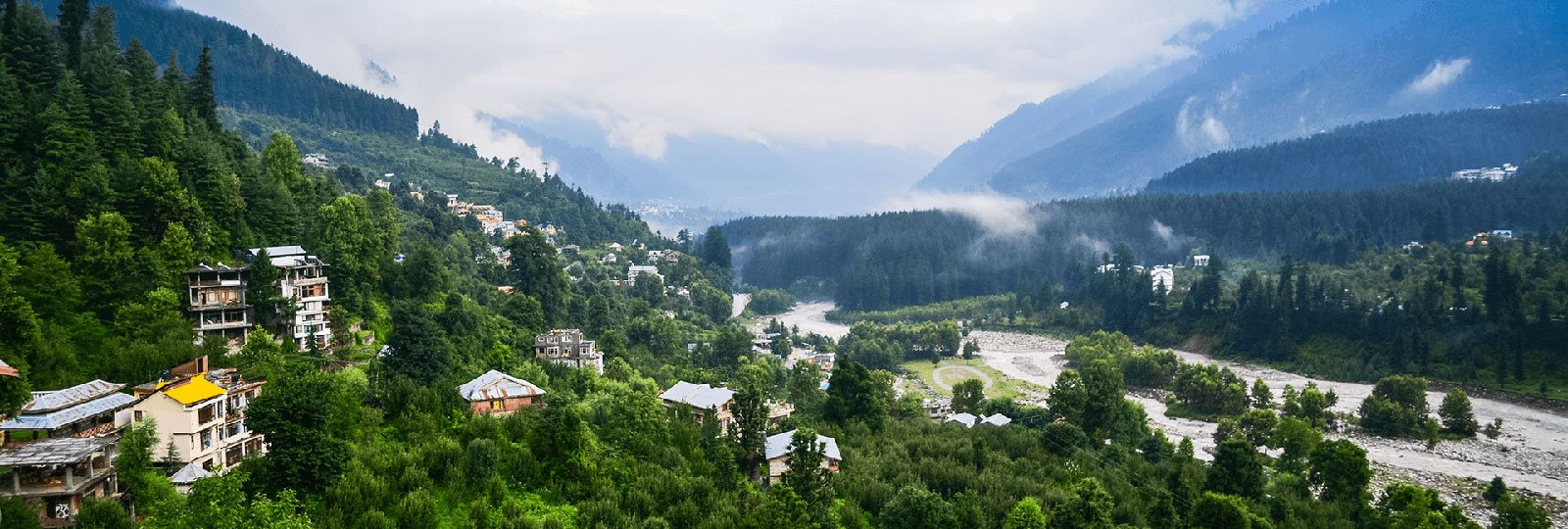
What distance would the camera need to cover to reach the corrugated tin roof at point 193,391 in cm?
2705

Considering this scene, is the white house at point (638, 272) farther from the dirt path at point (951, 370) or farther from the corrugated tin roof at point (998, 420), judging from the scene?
the corrugated tin roof at point (998, 420)

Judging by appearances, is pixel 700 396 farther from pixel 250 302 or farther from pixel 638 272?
pixel 638 272

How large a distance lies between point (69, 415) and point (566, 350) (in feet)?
99.6

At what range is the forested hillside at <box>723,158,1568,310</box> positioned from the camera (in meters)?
138

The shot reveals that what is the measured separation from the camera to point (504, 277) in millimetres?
71688

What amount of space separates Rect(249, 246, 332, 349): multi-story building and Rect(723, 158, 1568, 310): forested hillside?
115 meters

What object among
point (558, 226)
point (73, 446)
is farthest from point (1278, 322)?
point (73, 446)

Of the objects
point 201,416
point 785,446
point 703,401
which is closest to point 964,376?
point 703,401

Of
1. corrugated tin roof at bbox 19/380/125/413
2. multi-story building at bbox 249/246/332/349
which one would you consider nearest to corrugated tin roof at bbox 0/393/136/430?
corrugated tin roof at bbox 19/380/125/413

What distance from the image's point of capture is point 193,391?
27.5m

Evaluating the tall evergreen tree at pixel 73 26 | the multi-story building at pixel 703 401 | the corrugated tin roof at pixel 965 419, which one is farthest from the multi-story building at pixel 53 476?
the corrugated tin roof at pixel 965 419

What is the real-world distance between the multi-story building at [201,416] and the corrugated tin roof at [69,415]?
0.52 metres

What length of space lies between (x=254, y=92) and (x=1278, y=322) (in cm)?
14831

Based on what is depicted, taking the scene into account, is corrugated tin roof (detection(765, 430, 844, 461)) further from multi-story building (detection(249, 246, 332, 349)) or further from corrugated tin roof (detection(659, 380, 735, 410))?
multi-story building (detection(249, 246, 332, 349))
